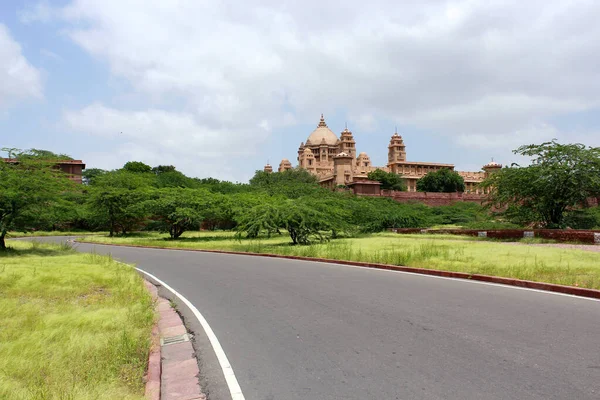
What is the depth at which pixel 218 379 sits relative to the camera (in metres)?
4.94

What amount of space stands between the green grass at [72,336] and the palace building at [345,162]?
95460mm

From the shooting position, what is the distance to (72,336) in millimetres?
6164

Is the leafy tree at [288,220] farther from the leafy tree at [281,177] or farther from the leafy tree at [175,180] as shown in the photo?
the leafy tree at [281,177]

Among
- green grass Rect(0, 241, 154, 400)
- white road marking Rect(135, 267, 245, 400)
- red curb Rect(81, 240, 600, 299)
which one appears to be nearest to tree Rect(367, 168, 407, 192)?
red curb Rect(81, 240, 600, 299)

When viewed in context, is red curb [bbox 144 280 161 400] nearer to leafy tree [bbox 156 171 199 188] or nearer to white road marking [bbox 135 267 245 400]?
white road marking [bbox 135 267 245 400]

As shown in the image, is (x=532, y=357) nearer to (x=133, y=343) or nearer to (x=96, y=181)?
(x=133, y=343)

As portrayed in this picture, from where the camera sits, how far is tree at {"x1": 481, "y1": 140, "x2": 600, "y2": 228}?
25.6 metres

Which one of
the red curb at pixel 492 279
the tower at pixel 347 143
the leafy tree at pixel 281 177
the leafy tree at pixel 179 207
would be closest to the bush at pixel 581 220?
the red curb at pixel 492 279

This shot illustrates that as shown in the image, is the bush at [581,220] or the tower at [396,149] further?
the tower at [396,149]

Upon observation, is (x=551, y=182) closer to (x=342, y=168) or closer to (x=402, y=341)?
(x=402, y=341)

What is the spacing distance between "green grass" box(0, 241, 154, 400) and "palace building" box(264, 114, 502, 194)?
95460 mm

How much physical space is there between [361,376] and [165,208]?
31.9 metres

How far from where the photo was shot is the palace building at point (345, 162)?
360ft

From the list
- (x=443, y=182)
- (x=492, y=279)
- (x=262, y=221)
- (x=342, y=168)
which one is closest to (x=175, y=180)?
(x=342, y=168)
